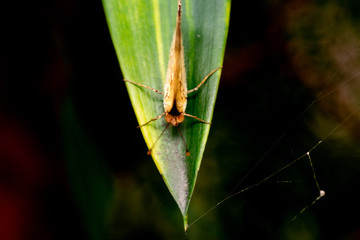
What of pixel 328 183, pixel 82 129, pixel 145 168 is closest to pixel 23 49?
pixel 82 129

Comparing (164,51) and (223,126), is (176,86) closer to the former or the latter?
(164,51)

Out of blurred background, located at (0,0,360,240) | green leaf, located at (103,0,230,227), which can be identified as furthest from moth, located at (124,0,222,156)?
blurred background, located at (0,0,360,240)

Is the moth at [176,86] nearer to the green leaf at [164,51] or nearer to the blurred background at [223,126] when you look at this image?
the green leaf at [164,51]

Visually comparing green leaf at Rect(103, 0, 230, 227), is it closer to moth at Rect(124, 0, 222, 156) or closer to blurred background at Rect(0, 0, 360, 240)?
moth at Rect(124, 0, 222, 156)

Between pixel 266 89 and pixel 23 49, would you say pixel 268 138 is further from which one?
pixel 23 49

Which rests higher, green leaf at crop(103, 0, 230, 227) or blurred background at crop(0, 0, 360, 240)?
green leaf at crop(103, 0, 230, 227)

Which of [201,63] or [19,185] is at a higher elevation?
[201,63]

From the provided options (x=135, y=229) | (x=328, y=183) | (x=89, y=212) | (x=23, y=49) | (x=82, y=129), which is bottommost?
(x=135, y=229)
